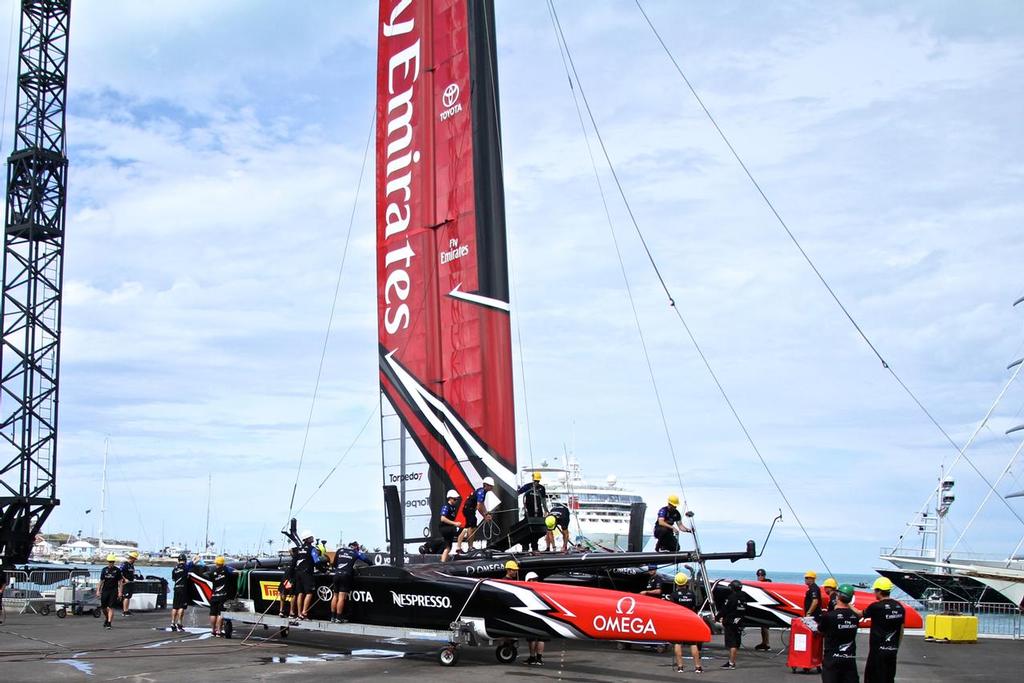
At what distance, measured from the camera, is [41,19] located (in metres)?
39.0

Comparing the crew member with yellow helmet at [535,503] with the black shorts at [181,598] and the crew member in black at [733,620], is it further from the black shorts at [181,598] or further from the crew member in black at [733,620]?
the black shorts at [181,598]

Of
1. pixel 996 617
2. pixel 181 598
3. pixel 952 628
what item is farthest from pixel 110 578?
pixel 996 617

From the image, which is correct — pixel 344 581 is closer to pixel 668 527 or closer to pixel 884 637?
pixel 668 527

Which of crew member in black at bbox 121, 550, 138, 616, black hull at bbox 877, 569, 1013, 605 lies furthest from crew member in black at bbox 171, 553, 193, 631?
black hull at bbox 877, 569, 1013, 605

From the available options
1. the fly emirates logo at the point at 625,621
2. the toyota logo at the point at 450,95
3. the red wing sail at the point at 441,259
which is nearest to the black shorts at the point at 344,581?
the red wing sail at the point at 441,259

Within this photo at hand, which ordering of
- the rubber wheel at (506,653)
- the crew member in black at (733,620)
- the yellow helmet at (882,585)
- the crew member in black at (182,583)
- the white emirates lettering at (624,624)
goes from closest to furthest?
the yellow helmet at (882,585)
the white emirates lettering at (624,624)
the rubber wheel at (506,653)
the crew member in black at (733,620)
the crew member in black at (182,583)

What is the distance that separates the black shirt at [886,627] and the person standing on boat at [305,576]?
8479 millimetres

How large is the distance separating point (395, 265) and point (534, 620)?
8773mm

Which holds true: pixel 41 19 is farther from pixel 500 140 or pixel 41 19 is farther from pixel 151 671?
pixel 151 671

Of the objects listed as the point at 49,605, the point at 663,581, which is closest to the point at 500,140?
the point at 663,581

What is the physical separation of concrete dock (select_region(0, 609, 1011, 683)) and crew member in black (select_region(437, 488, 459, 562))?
159 centimetres

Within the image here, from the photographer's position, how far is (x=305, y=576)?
15086mm

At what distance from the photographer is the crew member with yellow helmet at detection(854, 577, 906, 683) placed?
928cm

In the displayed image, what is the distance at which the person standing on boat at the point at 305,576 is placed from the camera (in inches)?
593
